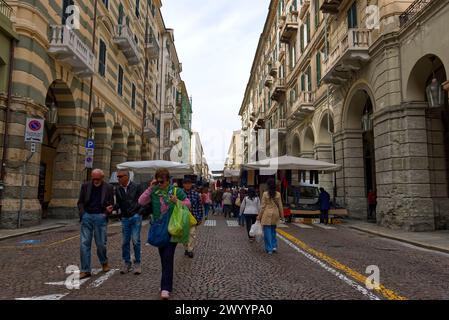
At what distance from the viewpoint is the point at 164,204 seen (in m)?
4.84

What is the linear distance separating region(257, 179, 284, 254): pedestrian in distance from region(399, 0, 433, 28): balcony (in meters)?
9.04

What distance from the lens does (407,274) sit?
6520 mm

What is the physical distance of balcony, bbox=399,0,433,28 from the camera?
12852 millimetres

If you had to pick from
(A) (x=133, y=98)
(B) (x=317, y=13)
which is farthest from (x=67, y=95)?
(B) (x=317, y=13)

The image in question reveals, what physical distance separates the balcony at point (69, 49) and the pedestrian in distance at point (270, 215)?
11.1 m

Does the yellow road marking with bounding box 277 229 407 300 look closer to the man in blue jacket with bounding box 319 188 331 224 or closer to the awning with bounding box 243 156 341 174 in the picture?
the man in blue jacket with bounding box 319 188 331 224

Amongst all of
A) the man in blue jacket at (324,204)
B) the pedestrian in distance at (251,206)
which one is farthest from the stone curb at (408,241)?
the pedestrian in distance at (251,206)

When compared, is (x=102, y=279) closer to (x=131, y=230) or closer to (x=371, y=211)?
(x=131, y=230)

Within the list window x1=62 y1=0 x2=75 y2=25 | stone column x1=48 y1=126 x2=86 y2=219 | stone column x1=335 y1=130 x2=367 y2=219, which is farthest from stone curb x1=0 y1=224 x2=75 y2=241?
stone column x1=335 y1=130 x2=367 y2=219

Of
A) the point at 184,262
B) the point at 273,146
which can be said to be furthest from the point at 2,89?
the point at 273,146

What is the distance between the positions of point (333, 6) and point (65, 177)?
15931 millimetres

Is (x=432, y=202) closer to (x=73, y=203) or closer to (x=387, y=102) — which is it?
(x=387, y=102)

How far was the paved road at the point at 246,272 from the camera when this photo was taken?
5.02 meters
